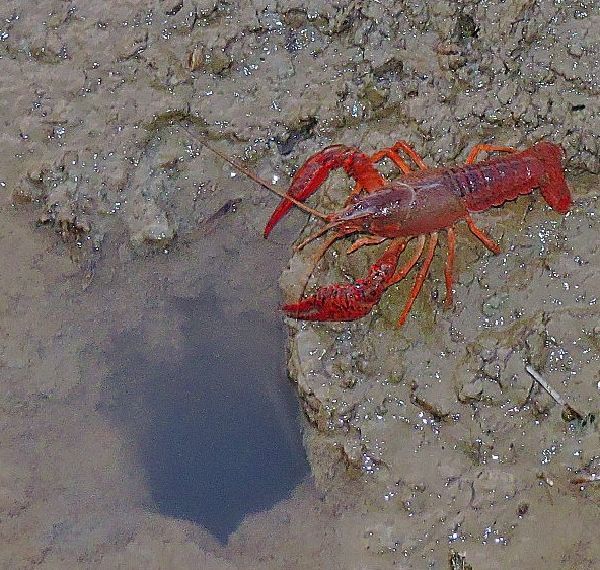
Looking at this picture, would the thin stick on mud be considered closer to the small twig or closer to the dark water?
the dark water

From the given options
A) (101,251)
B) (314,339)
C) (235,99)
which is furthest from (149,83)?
(314,339)

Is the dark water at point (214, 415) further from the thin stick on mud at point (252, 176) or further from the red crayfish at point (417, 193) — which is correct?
the thin stick on mud at point (252, 176)

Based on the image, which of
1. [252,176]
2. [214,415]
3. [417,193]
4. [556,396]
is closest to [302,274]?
[252,176]

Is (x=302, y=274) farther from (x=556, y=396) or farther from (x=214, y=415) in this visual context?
(x=556, y=396)

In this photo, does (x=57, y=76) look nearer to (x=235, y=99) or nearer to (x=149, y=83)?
(x=149, y=83)

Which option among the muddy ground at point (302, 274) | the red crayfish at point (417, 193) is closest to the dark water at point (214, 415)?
the muddy ground at point (302, 274)

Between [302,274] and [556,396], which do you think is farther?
[302,274]
